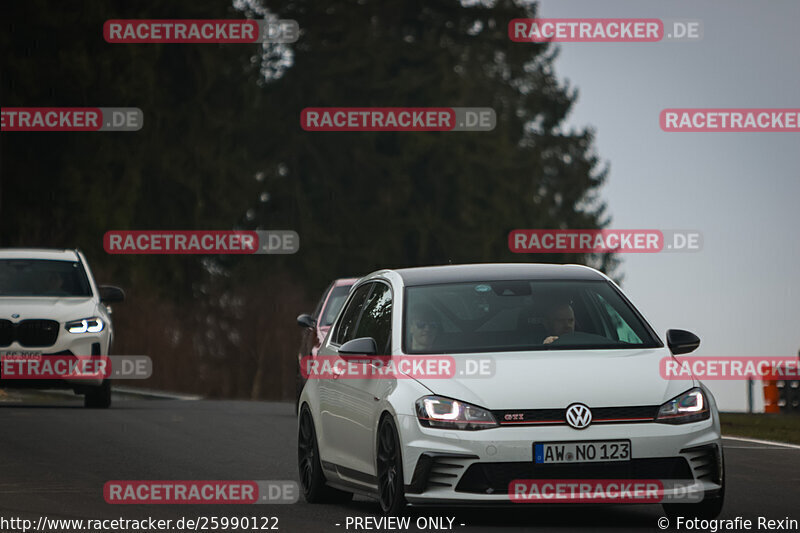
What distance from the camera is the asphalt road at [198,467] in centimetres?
1191

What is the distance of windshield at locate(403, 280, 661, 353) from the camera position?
11.8 m

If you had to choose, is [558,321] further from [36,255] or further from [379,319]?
[36,255]

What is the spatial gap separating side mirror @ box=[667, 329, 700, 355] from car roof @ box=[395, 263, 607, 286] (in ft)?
2.87

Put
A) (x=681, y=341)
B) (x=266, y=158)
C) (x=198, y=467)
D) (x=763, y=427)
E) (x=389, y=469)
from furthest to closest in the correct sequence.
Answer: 1. (x=266, y=158)
2. (x=763, y=427)
3. (x=198, y=467)
4. (x=681, y=341)
5. (x=389, y=469)

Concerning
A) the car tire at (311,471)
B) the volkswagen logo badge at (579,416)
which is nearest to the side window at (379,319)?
the car tire at (311,471)

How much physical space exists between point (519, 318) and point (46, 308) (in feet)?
41.9

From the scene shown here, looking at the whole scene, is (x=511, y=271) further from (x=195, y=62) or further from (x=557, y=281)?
(x=195, y=62)

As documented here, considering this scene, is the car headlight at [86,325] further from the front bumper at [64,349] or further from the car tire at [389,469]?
the car tire at [389,469]

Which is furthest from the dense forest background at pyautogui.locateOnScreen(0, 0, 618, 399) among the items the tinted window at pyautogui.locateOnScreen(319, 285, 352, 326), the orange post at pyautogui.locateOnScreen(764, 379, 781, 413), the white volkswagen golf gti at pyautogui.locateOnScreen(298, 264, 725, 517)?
the white volkswagen golf gti at pyautogui.locateOnScreen(298, 264, 725, 517)

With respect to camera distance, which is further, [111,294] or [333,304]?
[111,294]

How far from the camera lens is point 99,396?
81.8 ft

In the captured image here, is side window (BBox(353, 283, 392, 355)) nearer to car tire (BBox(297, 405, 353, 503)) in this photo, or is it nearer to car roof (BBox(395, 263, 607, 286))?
→ car roof (BBox(395, 263, 607, 286))

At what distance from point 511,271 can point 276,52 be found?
56.4m

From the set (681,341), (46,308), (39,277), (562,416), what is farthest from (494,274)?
(39,277)
